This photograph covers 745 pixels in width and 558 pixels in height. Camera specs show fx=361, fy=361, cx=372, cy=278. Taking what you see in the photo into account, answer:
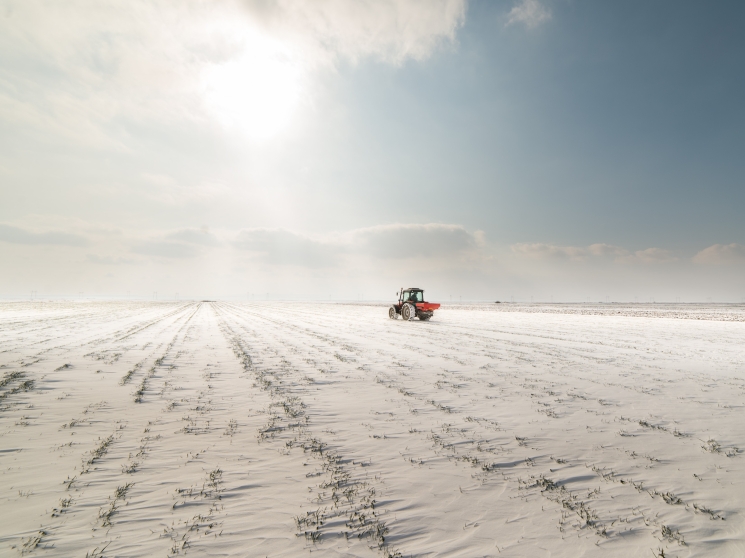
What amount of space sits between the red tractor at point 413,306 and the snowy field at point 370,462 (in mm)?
16877

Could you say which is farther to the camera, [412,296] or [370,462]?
[412,296]

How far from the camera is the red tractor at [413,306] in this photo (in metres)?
27.0

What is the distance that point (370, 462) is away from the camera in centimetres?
464

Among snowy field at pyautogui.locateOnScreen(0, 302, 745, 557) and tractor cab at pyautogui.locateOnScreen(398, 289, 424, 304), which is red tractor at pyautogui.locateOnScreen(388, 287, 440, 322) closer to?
tractor cab at pyautogui.locateOnScreen(398, 289, 424, 304)

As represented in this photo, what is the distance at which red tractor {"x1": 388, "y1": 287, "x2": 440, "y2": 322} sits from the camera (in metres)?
27.0

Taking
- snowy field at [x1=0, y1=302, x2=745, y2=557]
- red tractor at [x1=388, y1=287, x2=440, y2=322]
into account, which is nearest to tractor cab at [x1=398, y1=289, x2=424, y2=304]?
red tractor at [x1=388, y1=287, x2=440, y2=322]

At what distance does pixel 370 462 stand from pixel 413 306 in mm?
23159

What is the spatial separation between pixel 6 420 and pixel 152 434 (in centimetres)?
286

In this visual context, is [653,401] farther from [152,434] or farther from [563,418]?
[152,434]

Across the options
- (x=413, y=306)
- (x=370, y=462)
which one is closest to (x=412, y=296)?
(x=413, y=306)

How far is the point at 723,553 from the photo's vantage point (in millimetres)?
3043

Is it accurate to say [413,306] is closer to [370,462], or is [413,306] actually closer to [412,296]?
[412,296]

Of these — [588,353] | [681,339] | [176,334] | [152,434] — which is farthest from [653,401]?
[176,334]

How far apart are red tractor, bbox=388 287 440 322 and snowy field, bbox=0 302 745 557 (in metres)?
16.9
